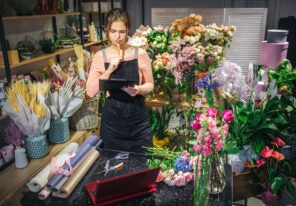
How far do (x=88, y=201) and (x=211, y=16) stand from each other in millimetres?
3549

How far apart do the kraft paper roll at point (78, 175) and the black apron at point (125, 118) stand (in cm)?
61

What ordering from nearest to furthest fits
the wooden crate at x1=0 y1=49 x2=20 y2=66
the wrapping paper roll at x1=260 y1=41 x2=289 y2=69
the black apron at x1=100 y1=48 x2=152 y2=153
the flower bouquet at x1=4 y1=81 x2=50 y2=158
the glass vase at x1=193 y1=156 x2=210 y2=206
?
the glass vase at x1=193 y1=156 x2=210 y2=206, the flower bouquet at x1=4 y1=81 x2=50 y2=158, the black apron at x1=100 y1=48 x2=152 y2=153, the wooden crate at x1=0 y1=49 x2=20 y2=66, the wrapping paper roll at x1=260 y1=41 x2=289 y2=69

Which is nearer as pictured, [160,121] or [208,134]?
[208,134]

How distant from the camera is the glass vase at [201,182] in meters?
1.17

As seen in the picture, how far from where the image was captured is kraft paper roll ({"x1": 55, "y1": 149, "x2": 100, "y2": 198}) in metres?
1.29

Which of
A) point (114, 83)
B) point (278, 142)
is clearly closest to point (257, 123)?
point (278, 142)

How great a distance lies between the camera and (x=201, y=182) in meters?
1.19

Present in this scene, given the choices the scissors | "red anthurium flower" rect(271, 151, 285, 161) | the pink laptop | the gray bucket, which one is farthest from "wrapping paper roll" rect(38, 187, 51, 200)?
the gray bucket

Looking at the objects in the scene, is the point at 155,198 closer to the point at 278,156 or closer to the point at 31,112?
the point at 278,156

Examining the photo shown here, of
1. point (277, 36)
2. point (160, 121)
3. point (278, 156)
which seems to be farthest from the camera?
point (160, 121)

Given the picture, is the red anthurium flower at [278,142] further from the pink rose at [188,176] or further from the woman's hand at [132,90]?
the woman's hand at [132,90]

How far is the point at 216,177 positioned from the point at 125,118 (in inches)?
38.8

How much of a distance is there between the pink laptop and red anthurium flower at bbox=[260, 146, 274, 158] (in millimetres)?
592

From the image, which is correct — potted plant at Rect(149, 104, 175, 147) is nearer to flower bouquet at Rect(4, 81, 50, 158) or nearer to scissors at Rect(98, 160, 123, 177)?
flower bouquet at Rect(4, 81, 50, 158)
